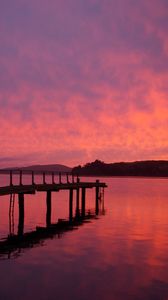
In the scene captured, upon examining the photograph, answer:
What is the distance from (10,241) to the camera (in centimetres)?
2514

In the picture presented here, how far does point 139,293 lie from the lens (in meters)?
15.1

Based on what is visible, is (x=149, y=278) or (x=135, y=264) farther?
(x=135, y=264)

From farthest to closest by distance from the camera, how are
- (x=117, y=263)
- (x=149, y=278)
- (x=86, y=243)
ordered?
1. (x=86, y=243)
2. (x=117, y=263)
3. (x=149, y=278)

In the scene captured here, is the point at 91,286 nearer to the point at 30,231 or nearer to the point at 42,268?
the point at 42,268

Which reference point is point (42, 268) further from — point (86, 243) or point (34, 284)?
point (86, 243)

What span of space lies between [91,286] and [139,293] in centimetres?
176

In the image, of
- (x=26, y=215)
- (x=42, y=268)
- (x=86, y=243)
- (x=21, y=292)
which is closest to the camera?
(x=21, y=292)

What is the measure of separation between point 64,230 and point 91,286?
1440 centimetres

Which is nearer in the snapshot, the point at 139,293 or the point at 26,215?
the point at 139,293

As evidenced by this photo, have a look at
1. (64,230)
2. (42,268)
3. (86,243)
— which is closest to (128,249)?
(86,243)

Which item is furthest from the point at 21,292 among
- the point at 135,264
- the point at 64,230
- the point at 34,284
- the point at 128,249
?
the point at 64,230

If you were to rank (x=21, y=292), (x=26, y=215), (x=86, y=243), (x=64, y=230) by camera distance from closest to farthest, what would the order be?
(x=21, y=292) < (x=86, y=243) < (x=64, y=230) < (x=26, y=215)

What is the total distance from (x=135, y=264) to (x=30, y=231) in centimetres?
1230

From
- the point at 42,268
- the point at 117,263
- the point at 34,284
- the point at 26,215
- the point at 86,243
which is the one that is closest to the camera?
the point at 34,284
